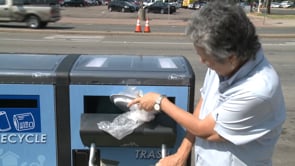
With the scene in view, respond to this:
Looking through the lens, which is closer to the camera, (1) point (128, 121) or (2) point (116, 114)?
(1) point (128, 121)

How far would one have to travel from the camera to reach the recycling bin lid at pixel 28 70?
2.29 meters

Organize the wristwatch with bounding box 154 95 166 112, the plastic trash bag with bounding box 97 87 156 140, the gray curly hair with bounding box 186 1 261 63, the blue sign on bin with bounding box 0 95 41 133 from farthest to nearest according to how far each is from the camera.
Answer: the blue sign on bin with bounding box 0 95 41 133, the plastic trash bag with bounding box 97 87 156 140, the wristwatch with bounding box 154 95 166 112, the gray curly hair with bounding box 186 1 261 63

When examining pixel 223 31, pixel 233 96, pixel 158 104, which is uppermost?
pixel 223 31

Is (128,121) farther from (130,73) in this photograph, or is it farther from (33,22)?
(33,22)

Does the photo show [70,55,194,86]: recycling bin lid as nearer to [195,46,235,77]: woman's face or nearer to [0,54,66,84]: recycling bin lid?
[0,54,66,84]: recycling bin lid

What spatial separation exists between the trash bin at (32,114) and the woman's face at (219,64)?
0.81 meters

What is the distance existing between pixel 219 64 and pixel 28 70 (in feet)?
3.57

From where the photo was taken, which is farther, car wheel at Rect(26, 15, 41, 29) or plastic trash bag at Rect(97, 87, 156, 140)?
car wheel at Rect(26, 15, 41, 29)

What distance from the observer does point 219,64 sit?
1.85 m

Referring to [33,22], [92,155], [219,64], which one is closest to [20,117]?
[92,155]

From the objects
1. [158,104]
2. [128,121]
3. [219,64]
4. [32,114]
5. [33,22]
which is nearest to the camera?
[219,64]

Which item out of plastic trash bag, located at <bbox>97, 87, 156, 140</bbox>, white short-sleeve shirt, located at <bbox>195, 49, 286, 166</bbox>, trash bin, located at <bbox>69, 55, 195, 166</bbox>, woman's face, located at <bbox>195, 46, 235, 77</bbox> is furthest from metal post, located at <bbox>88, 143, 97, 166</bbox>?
woman's face, located at <bbox>195, 46, 235, 77</bbox>

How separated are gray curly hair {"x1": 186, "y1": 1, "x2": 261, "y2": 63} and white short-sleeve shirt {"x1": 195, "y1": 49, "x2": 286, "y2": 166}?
0.10 m

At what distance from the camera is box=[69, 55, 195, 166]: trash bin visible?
2.25 meters
